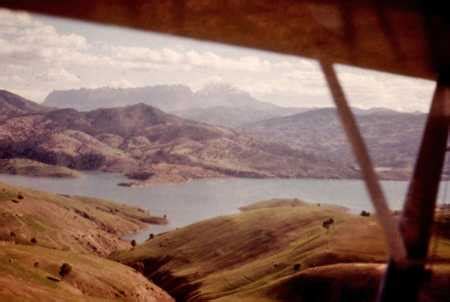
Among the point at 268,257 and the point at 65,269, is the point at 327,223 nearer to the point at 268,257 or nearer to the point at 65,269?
the point at 268,257

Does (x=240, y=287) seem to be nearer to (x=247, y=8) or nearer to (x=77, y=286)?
(x=77, y=286)

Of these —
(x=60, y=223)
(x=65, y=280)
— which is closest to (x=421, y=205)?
(x=65, y=280)

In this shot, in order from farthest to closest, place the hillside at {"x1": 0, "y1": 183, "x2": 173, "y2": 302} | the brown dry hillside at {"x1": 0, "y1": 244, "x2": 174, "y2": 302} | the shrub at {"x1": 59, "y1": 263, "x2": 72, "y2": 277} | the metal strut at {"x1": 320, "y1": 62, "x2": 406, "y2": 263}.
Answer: the shrub at {"x1": 59, "y1": 263, "x2": 72, "y2": 277}, the hillside at {"x1": 0, "y1": 183, "x2": 173, "y2": 302}, the brown dry hillside at {"x1": 0, "y1": 244, "x2": 174, "y2": 302}, the metal strut at {"x1": 320, "y1": 62, "x2": 406, "y2": 263}

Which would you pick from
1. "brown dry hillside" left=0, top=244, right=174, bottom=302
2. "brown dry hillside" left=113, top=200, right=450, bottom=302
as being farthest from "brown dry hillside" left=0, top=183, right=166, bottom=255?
"brown dry hillside" left=0, top=244, right=174, bottom=302

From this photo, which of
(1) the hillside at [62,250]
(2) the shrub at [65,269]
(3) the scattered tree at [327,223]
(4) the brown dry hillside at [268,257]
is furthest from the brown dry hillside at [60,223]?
(3) the scattered tree at [327,223]

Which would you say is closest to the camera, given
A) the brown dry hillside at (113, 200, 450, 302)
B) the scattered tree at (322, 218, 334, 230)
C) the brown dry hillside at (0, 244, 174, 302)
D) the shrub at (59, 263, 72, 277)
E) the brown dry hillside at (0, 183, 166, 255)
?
the brown dry hillside at (0, 244, 174, 302)

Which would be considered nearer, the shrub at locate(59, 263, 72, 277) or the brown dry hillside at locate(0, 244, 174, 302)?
the brown dry hillside at locate(0, 244, 174, 302)

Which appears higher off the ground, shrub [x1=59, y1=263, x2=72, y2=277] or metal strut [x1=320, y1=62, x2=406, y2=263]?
metal strut [x1=320, y1=62, x2=406, y2=263]

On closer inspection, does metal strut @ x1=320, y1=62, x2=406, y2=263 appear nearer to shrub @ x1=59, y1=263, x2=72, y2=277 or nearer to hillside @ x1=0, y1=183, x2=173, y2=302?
hillside @ x1=0, y1=183, x2=173, y2=302
